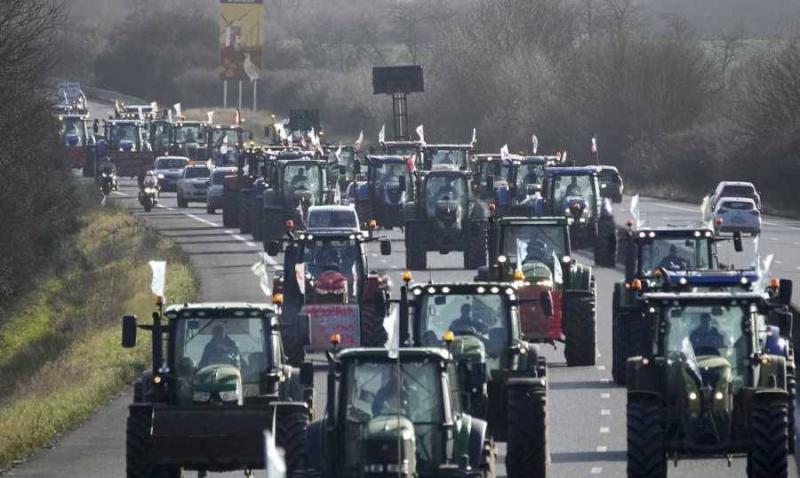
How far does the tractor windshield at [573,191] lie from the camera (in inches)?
2000

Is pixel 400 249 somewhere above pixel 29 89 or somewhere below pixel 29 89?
below

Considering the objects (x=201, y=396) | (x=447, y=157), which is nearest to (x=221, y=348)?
(x=201, y=396)

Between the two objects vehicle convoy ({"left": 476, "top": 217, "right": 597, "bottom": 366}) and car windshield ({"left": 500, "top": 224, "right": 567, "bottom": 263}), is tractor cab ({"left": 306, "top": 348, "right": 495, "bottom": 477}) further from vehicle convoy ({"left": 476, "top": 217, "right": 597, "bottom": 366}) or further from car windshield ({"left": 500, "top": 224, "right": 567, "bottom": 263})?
car windshield ({"left": 500, "top": 224, "right": 567, "bottom": 263})

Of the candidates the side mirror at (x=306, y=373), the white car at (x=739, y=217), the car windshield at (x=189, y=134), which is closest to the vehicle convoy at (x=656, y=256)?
the side mirror at (x=306, y=373)

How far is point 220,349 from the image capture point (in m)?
20.9

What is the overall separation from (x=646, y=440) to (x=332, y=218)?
104 feet

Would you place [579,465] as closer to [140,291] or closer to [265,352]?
[265,352]

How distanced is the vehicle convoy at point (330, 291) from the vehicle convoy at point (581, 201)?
54.6 ft

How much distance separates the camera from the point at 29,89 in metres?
56.8

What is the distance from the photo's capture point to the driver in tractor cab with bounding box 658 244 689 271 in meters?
30.1

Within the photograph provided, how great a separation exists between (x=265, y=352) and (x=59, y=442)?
6890 mm

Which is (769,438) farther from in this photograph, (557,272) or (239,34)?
(239,34)

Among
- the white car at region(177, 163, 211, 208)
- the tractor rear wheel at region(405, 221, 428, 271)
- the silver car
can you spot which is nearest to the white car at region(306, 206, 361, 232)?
the tractor rear wheel at region(405, 221, 428, 271)

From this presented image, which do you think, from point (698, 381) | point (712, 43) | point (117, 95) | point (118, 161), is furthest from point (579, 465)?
point (117, 95)
